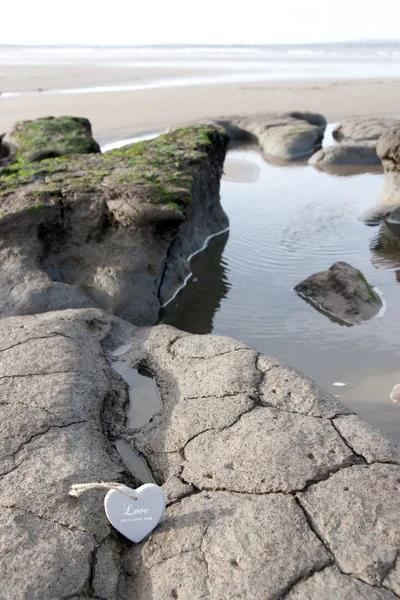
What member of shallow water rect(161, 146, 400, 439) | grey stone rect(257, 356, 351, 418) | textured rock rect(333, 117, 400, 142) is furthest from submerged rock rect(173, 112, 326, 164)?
grey stone rect(257, 356, 351, 418)

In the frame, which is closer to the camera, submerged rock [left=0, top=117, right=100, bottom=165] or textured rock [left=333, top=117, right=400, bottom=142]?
submerged rock [left=0, top=117, right=100, bottom=165]

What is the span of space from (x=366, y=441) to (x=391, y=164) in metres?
6.62

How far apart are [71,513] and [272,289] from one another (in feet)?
13.1

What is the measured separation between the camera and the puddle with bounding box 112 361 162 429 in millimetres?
3648

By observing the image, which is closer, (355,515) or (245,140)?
(355,515)

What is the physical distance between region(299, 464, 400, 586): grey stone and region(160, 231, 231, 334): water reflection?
9.39 feet

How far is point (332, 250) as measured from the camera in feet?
23.8

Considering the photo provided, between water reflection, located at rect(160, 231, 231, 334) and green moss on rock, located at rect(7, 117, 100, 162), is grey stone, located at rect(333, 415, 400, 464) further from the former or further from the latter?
green moss on rock, located at rect(7, 117, 100, 162)

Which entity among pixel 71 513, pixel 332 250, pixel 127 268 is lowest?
pixel 332 250

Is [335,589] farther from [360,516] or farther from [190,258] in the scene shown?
[190,258]

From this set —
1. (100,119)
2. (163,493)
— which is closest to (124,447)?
(163,493)

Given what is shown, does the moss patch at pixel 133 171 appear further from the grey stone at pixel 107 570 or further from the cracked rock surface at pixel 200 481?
the grey stone at pixel 107 570

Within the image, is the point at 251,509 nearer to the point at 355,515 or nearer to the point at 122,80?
the point at 355,515

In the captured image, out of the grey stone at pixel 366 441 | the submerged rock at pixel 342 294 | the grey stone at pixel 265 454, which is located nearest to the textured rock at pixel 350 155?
the submerged rock at pixel 342 294
